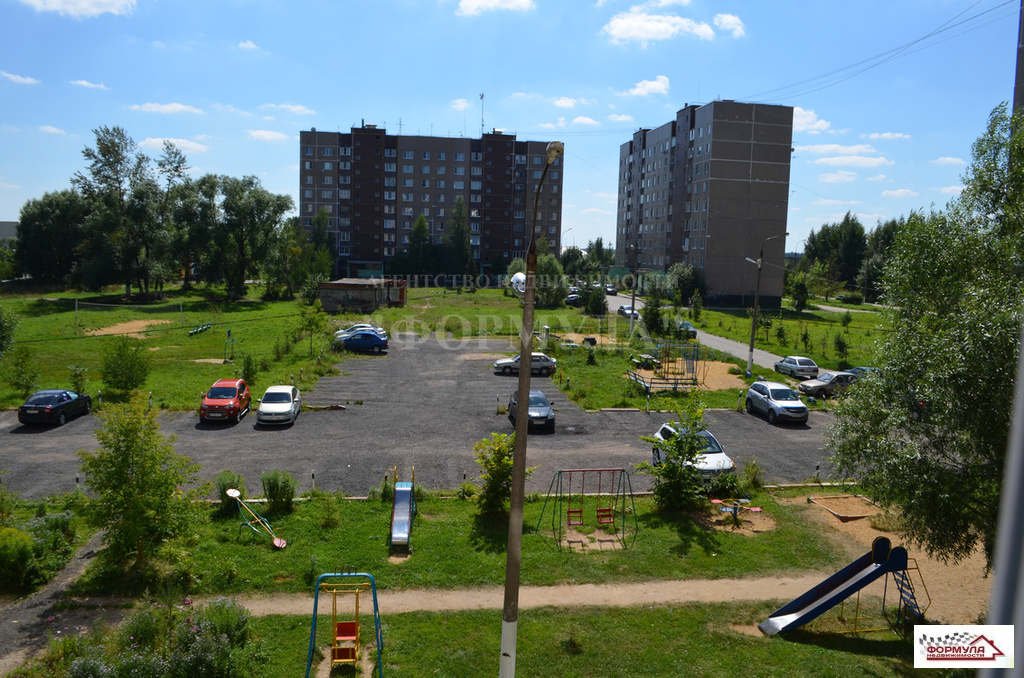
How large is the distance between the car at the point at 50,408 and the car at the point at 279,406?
21.7 feet

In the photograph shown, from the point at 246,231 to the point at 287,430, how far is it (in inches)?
1989

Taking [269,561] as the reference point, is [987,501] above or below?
above

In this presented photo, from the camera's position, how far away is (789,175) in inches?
2869

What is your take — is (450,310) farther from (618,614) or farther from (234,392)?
(618,614)

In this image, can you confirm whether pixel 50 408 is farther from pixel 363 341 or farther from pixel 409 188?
pixel 409 188

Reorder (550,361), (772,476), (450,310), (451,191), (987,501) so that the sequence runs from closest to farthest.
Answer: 1. (987,501)
2. (772,476)
3. (550,361)
4. (450,310)
5. (451,191)

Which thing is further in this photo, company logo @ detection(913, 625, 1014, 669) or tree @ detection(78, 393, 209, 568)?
tree @ detection(78, 393, 209, 568)

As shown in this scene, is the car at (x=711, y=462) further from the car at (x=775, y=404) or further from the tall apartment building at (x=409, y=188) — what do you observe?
the tall apartment building at (x=409, y=188)

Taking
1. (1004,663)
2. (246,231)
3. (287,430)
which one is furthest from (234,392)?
(246,231)

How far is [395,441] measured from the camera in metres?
20.9

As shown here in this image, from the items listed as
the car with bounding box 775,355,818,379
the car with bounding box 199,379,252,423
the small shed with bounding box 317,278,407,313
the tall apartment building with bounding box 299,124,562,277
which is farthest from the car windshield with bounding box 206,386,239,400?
the tall apartment building with bounding box 299,124,562,277

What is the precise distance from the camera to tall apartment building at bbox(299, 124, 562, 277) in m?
96.9

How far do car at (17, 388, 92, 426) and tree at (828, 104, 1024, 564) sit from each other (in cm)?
2415

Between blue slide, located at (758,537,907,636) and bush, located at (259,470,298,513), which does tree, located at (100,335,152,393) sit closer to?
bush, located at (259,470,298,513)
